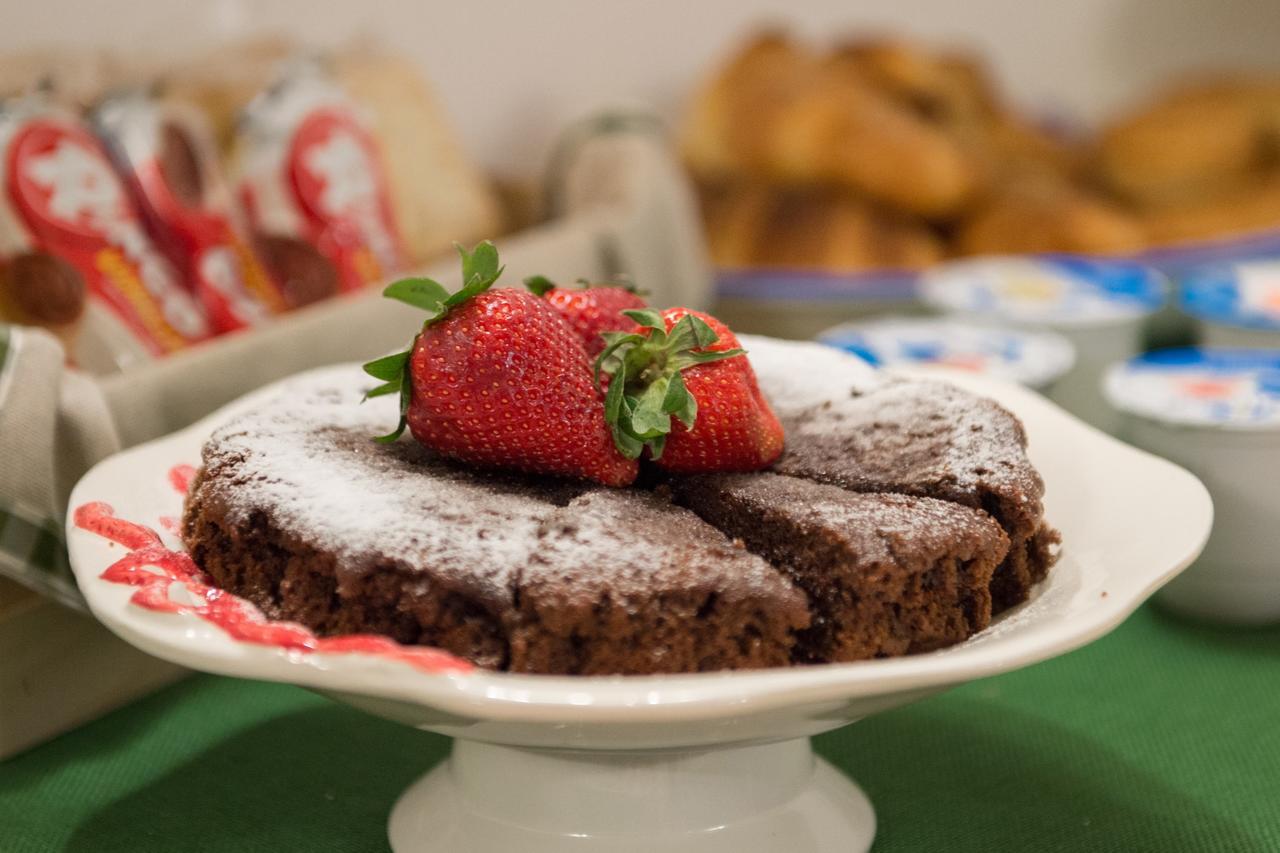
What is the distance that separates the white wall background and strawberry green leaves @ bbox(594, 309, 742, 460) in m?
1.13

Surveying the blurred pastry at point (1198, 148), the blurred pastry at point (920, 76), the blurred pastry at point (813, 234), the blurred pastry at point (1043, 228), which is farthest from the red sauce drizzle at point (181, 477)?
the blurred pastry at point (1198, 148)

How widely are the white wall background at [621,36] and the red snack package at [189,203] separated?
0.24 metres

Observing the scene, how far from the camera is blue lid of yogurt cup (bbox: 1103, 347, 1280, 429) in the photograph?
51.4 inches

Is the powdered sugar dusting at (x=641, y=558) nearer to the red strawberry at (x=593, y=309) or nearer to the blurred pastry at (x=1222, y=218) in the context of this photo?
the red strawberry at (x=593, y=309)

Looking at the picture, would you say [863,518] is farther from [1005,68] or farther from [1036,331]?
Answer: [1005,68]

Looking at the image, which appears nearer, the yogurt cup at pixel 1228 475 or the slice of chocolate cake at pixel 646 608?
the slice of chocolate cake at pixel 646 608

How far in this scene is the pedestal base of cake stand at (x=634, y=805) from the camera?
33.2 inches

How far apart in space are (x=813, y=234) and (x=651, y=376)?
1355 millimetres

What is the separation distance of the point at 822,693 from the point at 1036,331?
47.3 inches

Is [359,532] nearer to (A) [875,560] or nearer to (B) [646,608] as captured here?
(B) [646,608]

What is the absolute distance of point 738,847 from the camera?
875mm

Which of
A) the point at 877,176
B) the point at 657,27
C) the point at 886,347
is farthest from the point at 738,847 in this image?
the point at 657,27

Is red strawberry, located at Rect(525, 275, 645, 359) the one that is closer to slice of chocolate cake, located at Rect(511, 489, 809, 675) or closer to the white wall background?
slice of chocolate cake, located at Rect(511, 489, 809, 675)

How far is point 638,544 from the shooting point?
772 mm
